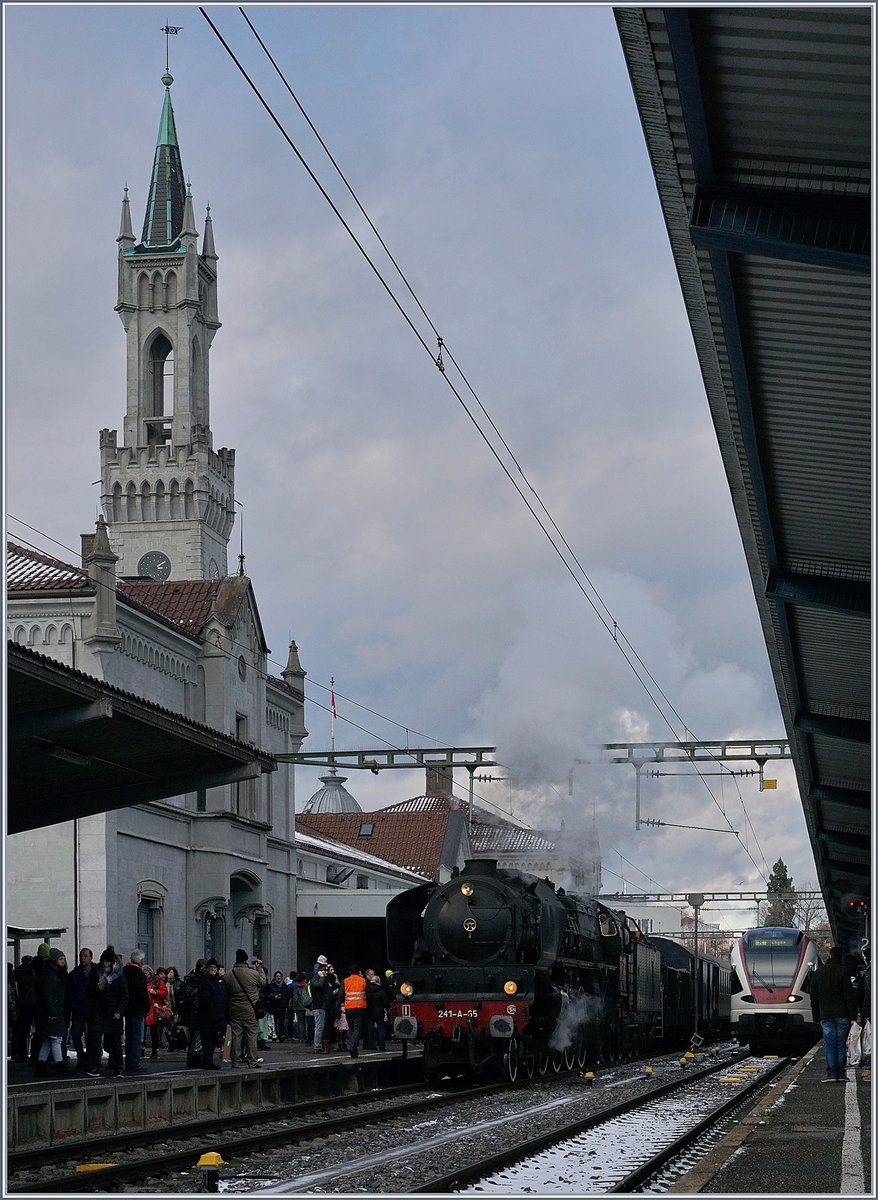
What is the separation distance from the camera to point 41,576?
33.5m

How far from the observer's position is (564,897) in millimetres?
24359

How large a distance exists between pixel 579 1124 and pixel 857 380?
23.8 ft

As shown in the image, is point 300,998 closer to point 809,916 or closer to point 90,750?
point 90,750

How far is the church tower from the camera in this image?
263 feet

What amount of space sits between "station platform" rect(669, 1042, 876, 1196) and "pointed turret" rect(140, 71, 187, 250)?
7431 centimetres

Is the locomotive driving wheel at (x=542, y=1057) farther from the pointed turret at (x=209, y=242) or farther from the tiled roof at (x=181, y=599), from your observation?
the pointed turret at (x=209, y=242)

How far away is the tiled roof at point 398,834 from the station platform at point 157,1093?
155 feet

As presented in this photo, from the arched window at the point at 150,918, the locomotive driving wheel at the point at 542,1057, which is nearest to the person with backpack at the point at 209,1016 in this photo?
the locomotive driving wheel at the point at 542,1057

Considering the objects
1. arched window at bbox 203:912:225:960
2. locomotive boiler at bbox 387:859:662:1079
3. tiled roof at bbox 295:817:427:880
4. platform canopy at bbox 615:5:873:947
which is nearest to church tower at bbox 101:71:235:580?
tiled roof at bbox 295:817:427:880

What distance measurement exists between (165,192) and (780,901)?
2042 inches

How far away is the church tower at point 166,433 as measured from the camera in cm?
8031

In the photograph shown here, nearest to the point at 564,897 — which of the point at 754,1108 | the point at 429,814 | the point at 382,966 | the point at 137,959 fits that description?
the point at 137,959

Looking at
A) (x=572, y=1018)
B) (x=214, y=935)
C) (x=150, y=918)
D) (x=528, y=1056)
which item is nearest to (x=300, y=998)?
(x=150, y=918)

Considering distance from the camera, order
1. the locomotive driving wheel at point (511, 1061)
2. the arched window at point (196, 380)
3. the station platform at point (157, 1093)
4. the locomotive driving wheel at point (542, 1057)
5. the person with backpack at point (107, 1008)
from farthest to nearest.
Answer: the arched window at point (196, 380) → the locomotive driving wheel at point (542, 1057) → the locomotive driving wheel at point (511, 1061) → the person with backpack at point (107, 1008) → the station platform at point (157, 1093)
